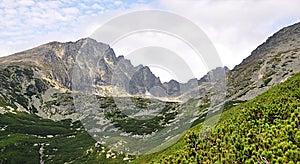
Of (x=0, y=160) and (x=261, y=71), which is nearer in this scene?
(x=0, y=160)

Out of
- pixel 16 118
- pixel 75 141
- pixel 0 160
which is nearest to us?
pixel 0 160

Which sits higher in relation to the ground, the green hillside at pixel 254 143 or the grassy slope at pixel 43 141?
the grassy slope at pixel 43 141

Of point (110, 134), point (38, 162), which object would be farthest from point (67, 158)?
point (110, 134)

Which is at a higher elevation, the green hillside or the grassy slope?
the grassy slope

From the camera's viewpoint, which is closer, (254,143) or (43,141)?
(254,143)

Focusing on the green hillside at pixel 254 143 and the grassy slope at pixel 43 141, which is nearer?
the green hillside at pixel 254 143

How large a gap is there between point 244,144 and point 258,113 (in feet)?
34.1

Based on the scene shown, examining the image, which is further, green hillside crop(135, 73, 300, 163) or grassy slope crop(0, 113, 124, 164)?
grassy slope crop(0, 113, 124, 164)

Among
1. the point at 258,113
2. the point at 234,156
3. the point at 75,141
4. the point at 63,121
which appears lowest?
the point at 234,156

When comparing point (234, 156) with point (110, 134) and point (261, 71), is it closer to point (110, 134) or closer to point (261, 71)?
point (110, 134)

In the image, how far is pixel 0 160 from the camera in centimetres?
9525

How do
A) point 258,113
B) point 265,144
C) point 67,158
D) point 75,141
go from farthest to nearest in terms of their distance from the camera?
1. point 75,141
2. point 67,158
3. point 258,113
4. point 265,144

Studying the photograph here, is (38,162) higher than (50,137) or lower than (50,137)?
lower

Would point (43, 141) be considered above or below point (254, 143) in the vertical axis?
above
